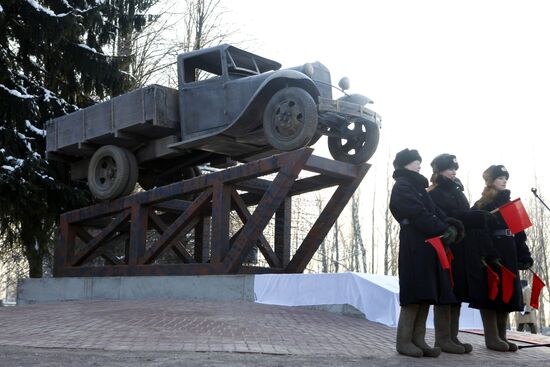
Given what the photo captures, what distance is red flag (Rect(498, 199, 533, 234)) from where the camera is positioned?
7148 millimetres

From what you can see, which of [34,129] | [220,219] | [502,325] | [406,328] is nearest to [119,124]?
[220,219]

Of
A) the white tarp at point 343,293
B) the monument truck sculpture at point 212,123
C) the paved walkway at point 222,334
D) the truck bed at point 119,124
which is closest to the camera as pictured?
the paved walkway at point 222,334

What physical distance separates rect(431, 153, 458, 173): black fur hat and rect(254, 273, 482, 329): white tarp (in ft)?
8.43

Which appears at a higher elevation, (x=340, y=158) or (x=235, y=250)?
(x=340, y=158)

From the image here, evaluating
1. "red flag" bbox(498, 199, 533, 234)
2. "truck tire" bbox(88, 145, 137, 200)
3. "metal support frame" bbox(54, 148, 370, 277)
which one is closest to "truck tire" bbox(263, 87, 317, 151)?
"metal support frame" bbox(54, 148, 370, 277)

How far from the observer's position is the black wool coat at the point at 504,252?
23.7ft

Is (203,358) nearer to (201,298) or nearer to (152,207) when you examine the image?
(201,298)

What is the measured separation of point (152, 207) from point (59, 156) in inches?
106

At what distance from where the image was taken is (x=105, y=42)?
18734 millimetres

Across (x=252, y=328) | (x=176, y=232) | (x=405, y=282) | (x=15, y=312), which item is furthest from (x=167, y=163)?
(x=405, y=282)

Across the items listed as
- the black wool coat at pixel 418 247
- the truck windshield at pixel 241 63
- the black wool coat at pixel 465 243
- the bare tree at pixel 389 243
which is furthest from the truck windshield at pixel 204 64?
the bare tree at pixel 389 243

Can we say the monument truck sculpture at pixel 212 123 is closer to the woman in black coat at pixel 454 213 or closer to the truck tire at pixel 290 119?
the truck tire at pixel 290 119

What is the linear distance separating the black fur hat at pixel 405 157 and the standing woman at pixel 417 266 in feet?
0.48

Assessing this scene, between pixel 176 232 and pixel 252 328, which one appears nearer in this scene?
pixel 252 328
